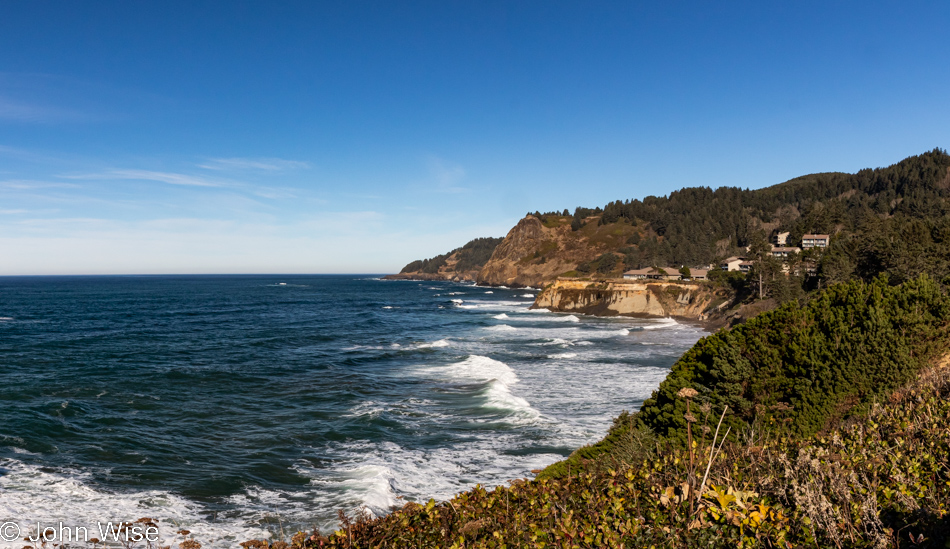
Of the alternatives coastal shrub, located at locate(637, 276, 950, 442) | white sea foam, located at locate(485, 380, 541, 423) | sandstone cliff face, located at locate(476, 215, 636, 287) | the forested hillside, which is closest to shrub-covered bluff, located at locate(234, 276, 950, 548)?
coastal shrub, located at locate(637, 276, 950, 442)

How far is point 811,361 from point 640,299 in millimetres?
71314

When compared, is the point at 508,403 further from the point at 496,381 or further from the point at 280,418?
the point at 280,418

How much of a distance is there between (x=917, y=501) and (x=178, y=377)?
41010 mm

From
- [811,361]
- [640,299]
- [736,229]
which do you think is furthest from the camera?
[736,229]

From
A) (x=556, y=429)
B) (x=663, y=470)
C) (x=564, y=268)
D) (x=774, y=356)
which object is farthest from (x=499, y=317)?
(x=564, y=268)

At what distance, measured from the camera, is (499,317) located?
8462 centimetres

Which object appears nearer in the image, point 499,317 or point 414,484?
point 414,484

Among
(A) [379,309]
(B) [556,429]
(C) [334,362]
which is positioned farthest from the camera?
(A) [379,309]

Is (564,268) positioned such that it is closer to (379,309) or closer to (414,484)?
(379,309)

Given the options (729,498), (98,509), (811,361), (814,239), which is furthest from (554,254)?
(729,498)

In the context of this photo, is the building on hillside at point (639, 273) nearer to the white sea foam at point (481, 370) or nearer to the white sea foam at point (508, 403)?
the white sea foam at point (481, 370)

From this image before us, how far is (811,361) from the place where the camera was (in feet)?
58.0

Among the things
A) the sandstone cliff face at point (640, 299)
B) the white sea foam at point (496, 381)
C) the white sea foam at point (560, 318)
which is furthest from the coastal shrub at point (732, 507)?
the sandstone cliff face at point (640, 299)

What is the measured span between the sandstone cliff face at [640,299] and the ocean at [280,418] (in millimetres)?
26226
